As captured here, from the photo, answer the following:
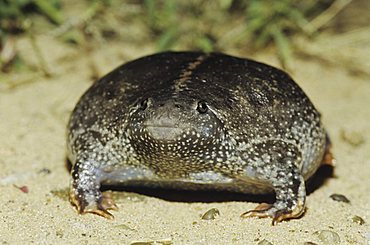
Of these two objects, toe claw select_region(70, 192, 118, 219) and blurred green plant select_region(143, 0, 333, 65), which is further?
blurred green plant select_region(143, 0, 333, 65)

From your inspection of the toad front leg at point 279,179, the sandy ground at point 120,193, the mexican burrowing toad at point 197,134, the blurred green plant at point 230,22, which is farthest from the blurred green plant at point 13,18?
the toad front leg at point 279,179


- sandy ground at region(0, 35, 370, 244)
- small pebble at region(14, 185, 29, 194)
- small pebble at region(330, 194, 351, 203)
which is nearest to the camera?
sandy ground at region(0, 35, 370, 244)

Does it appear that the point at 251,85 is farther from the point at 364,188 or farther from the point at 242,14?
the point at 242,14

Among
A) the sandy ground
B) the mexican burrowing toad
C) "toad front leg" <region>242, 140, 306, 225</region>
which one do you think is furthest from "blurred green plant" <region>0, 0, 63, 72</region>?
"toad front leg" <region>242, 140, 306, 225</region>

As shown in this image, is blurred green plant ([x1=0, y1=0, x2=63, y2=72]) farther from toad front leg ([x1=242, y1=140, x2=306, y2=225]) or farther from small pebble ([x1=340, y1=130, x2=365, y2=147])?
toad front leg ([x1=242, y1=140, x2=306, y2=225])

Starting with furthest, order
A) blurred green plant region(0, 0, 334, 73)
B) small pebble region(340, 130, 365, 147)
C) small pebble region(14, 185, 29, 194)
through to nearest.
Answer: blurred green plant region(0, 0, 334, 73), small pebble region(340, 130, 365, 147), small pebble region(14, 185, 29, 194)

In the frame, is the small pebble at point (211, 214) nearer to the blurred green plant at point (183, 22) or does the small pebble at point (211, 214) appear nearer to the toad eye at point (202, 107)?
the toad eye at point (202, 107)

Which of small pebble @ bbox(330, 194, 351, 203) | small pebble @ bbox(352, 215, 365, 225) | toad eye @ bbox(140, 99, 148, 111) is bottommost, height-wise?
small pebble @ bbox(330, 194, 351, 203)
